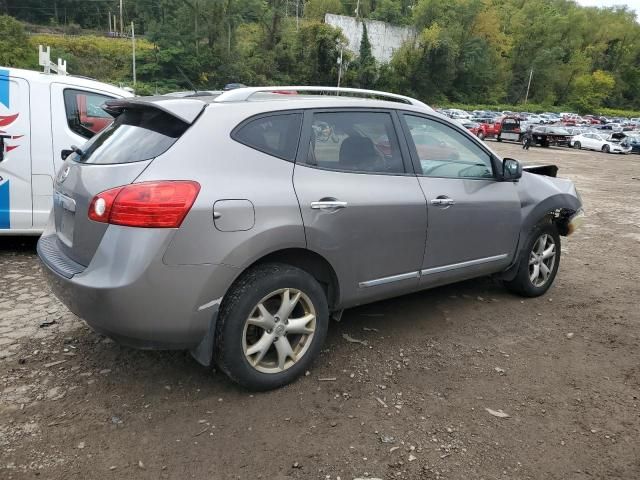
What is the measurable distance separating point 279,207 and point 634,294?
4.17m

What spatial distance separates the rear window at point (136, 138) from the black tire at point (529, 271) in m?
3.22

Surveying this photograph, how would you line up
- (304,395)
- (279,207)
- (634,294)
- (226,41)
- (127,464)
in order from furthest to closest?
1. (226,41)
2. (634,294)
3. (304,395)
4. (279,207)
5. (127,464)

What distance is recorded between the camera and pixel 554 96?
10562 cm

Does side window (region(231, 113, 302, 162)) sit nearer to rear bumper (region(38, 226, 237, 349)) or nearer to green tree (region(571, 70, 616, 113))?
rear bumper (region(38, 226, 237, 349))

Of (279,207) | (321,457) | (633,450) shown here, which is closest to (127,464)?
(321,457)

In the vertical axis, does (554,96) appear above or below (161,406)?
above

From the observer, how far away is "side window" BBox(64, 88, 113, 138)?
5.49m

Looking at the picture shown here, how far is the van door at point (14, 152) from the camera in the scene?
5129 mm

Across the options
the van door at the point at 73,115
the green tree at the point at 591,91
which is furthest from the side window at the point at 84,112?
the green tree at the point at 591,91

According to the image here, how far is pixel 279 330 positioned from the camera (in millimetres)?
3100

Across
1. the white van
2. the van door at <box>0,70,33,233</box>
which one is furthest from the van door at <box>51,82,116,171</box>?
the van door at <box>0,70,33,233</box>

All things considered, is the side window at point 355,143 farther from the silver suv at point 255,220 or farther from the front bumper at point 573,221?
the front bumper at point 573,221

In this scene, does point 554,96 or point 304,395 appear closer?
point 304,395

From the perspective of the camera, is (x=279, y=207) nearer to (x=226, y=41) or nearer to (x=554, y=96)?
(x=226, y=41)
